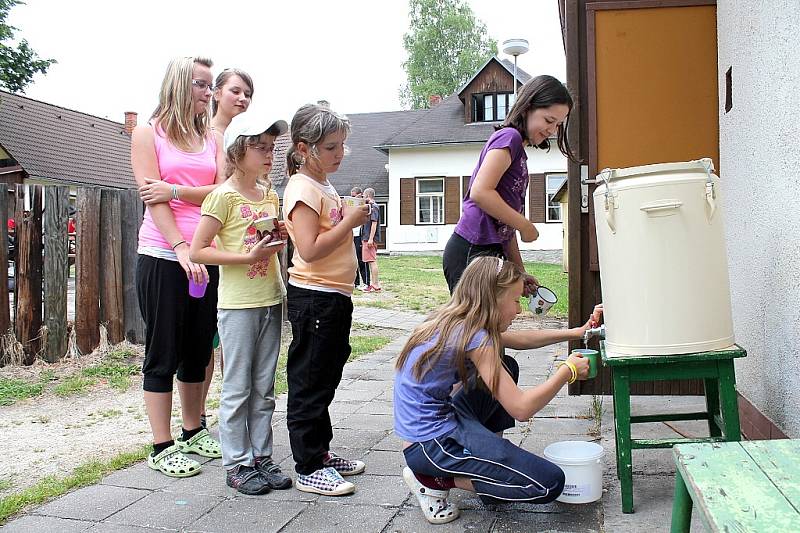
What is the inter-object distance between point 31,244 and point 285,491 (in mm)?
3960

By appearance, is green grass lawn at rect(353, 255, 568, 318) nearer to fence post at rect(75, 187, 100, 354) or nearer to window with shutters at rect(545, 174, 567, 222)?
fence post at rect(75, 187, 100, 354)

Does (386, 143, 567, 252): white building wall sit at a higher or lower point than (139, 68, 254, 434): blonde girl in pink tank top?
higher

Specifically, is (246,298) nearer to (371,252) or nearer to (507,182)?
(507,182)

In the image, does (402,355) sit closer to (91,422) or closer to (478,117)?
(91,422)

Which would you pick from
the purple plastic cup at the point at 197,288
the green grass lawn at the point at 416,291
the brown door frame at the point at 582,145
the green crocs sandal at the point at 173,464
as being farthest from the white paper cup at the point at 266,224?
the green grass lawn at the point at 416,291

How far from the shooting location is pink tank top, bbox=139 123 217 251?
343cm

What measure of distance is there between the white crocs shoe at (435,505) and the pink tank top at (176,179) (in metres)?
1.55

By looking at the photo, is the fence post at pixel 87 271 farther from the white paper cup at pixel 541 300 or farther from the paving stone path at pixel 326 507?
the white paper cup at pixel 541 300

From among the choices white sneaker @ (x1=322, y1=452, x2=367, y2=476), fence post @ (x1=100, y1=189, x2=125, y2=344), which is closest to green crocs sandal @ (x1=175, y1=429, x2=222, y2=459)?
white sneaker @ (x1=322, y1=452, x2=367, y2=476)

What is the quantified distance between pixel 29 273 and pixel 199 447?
316 centimetres

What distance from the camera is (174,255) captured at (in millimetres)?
3387

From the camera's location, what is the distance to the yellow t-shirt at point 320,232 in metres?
3.06

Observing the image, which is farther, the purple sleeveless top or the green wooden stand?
the purple sleeveless top

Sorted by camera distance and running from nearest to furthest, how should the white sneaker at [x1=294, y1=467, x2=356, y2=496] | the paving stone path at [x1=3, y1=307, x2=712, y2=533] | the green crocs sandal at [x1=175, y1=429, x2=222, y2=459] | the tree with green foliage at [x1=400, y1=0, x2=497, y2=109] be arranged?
the paving stone path at [x1=3, y1=307, x2=712, y2=533]
the white sneaker at [x1=294, y1=467, x2=356, y2=496]
the green crocs sandal at [x1=175, y1=429, x2=222, y2=459]
the tree with green foliage at [x1=400, y1=0, x2=497, y2=109]
